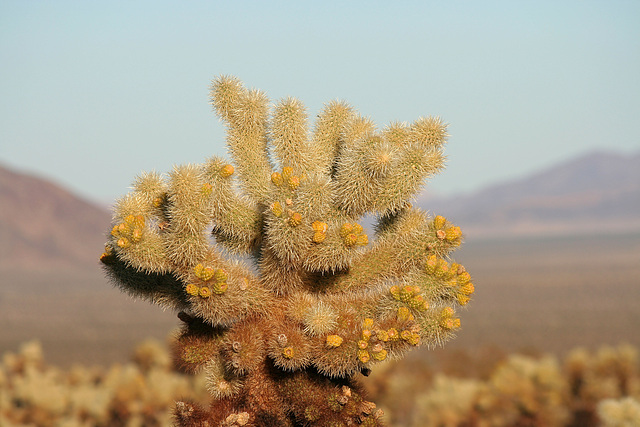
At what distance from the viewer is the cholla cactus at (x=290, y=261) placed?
378 cm

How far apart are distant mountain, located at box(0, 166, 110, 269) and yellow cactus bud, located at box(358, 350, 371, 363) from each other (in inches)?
4930

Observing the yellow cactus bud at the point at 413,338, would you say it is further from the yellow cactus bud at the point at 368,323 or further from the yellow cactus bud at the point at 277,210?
the yellow cactus bud at the point at 277,210

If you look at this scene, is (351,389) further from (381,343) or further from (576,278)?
(576,278)

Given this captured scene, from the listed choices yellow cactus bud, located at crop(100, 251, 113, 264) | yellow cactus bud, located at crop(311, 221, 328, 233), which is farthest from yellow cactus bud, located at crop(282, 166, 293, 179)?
yellow cactus bud, located at crop(100, 251, 113, 264)

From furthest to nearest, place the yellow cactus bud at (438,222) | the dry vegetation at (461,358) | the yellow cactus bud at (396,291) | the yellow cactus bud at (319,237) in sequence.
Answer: the dry vegetation at (461,358)
the yellow cactus bud at (438,222)
the yellow cactus bud at (396,291)
the yellow cactus bud at (319,237)

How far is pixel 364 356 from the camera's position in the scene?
12.1 feet

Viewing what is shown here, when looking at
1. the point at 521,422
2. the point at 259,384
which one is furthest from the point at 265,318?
the point at 521,422

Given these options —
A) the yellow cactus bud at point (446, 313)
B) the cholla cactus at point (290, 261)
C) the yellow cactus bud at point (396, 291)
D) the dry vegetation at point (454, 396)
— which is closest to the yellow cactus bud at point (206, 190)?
the cholla cactus at point (290, 261)

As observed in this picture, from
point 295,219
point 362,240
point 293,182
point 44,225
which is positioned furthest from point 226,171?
point 44,225

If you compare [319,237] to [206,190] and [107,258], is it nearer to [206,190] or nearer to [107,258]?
[206,190]

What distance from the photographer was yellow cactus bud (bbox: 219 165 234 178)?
3986 millimetres

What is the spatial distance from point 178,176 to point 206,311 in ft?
2.78

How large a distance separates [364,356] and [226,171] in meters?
1.43

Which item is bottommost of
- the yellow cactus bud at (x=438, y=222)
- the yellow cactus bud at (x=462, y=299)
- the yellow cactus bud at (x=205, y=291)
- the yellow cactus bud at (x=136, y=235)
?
the yellow cactus bud at (x=205, y=291)
